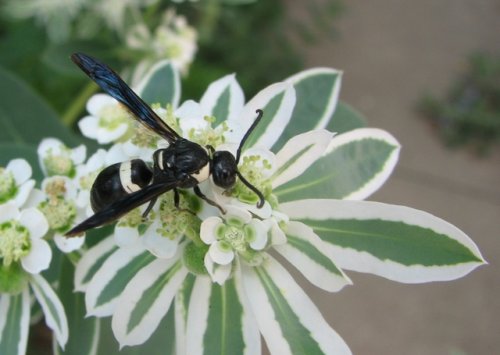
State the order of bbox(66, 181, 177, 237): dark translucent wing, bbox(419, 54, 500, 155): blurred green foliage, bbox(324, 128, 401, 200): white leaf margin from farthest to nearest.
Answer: bbox(419, 54, 500, 155): blurred green foliage, bbox(324, 128, 401, 200): white leaf margin, bbox(66, 181, 177, 237): dark translucent wing

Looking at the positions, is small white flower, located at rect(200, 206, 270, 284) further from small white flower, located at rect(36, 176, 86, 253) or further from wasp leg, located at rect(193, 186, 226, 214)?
small white flower, located at rect(36, 176, 86, 253)

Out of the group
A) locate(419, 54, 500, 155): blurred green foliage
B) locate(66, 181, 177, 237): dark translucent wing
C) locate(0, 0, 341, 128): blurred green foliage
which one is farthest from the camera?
locate(419, 54, 500, 155): blurred green foliage

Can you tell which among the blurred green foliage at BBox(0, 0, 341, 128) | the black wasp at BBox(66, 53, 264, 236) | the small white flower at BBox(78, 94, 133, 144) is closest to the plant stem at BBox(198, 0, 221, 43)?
the blurred green foliage at BBox(0, 0, 341, 128)

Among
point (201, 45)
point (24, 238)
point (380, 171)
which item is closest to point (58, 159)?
point (24, 238)

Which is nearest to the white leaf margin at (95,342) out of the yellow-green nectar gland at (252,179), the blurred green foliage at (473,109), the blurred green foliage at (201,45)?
the yellow-green nectar gland at (252,179)

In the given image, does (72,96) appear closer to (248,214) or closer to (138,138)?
(138,138)

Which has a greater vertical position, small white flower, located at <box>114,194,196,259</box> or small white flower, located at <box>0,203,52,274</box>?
small white flower, located at <box>0,203,52,274</box>
